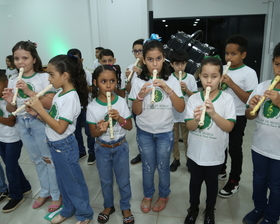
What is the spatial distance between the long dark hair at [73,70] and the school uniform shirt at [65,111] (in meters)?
0.13

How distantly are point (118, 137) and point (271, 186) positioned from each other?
1.06m

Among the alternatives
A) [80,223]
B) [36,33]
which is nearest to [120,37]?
[36,33]

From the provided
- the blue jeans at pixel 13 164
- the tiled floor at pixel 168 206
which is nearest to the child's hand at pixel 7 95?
the blue jeans at pixel 13 164

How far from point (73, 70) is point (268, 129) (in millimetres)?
1329

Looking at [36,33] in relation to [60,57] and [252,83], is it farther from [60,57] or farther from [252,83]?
[252,83]

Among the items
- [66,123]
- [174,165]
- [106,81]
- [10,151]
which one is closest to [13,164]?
[10,151]

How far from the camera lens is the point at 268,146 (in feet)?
4.60

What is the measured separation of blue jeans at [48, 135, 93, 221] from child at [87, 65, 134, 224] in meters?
0.15

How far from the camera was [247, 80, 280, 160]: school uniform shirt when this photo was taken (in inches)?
53.8

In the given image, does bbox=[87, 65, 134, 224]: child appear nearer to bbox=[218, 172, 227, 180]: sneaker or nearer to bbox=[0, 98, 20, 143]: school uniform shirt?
bbox=[0, 98, 20, 143]: school uniform shirt

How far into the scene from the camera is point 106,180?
5.40ft

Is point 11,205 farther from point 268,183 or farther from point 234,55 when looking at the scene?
point 234,55

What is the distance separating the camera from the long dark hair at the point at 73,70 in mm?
1462

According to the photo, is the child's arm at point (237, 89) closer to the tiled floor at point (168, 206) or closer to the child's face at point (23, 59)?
the tiled floor at point (168, 206)
